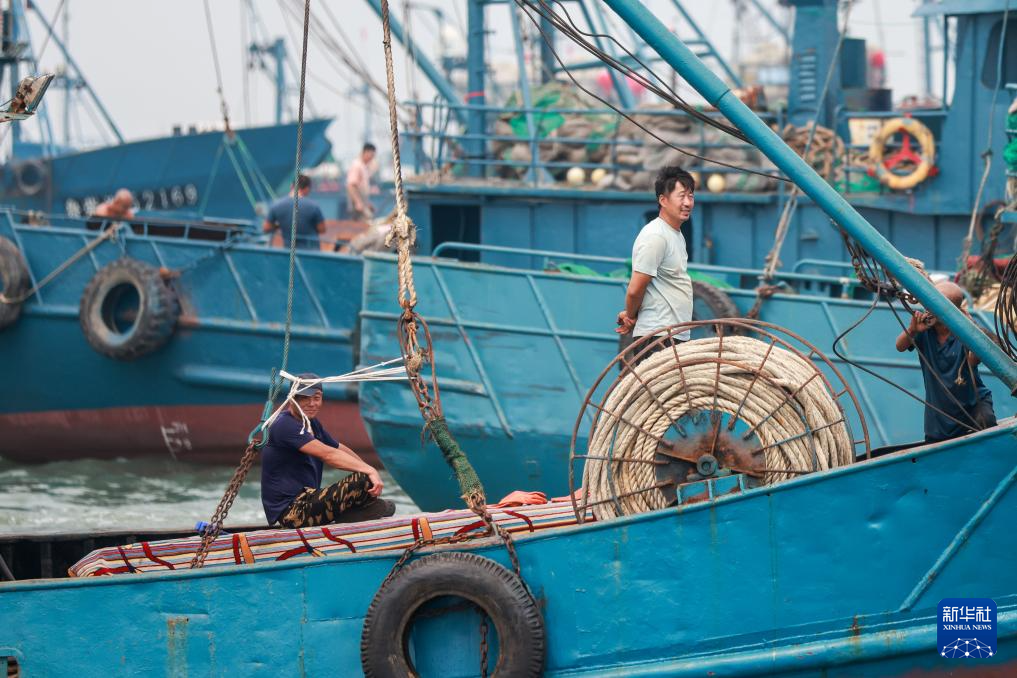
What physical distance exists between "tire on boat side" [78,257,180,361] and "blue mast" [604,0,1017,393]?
9.64 meters

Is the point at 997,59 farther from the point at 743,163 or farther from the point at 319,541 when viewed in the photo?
the point at 319,541

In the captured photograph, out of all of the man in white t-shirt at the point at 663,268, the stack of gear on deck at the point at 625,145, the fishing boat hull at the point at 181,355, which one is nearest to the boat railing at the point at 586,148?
the stack of gear on deck at the point at 625,145

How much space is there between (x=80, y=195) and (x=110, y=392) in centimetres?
1007

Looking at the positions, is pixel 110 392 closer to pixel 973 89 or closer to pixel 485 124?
pixel 485 124

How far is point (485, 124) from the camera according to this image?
48.7 ft

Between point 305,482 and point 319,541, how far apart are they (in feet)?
3.09

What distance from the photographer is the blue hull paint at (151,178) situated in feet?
76.3

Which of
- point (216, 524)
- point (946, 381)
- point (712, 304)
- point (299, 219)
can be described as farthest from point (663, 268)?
point (299, 219)

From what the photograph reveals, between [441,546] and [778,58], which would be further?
[778,58]

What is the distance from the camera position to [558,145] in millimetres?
13664

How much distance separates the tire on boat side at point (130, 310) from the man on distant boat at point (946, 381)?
9746 millimetres

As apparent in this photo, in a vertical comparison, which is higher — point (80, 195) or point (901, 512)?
point (80, 195)

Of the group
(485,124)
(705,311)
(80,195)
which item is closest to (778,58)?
(80,195)

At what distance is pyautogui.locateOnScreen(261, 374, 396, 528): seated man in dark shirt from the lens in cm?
665
